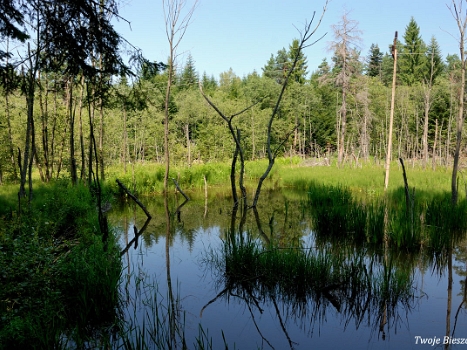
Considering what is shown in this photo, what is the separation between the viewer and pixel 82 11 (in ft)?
18.8

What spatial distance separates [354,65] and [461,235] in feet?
59.3

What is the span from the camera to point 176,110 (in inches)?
1476

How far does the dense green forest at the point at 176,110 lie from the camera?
6.14 metres

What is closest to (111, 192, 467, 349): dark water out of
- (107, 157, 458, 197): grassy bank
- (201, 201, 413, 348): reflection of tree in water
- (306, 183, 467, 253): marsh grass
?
(201, 201, 413, 348): reflection of tree in water

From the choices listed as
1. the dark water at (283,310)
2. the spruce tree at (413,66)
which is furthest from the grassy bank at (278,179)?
the spruce tree at (413,66)

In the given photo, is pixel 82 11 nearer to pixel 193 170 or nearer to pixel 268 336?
pixel 268 336

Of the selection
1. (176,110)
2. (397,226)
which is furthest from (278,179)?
(176,110)

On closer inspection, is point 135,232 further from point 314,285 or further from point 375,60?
point 375,60

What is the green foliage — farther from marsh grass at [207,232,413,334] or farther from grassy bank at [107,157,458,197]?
marsh grass at [207,232,413,334]

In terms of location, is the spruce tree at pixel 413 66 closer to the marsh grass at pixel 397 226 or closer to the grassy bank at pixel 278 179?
the grassy bank at pixel 278 179

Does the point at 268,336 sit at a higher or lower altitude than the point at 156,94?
lower

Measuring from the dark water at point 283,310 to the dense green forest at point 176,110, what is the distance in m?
2.37

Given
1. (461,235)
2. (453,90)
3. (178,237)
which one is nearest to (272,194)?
(178,237)

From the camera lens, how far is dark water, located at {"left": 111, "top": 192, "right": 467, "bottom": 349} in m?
4.23
